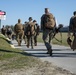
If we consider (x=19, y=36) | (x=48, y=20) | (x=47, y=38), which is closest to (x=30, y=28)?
(x=19, y=36)

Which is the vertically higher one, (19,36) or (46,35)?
(46,35)

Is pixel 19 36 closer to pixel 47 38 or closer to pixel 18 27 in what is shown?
pixel 18 27

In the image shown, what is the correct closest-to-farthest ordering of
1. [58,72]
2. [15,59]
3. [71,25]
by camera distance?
[58,72] → [15,59] → [71,25]

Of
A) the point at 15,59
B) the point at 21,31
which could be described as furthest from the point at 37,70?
the point at 21,31

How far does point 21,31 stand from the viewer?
2494cm

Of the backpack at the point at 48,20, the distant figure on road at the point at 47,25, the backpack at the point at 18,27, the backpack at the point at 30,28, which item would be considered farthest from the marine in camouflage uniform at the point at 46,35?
the backpack at the point at 18,27

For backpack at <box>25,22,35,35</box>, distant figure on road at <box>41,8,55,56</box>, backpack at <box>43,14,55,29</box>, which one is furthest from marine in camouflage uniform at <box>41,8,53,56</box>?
backpack at <box>25,22,35,35</box>

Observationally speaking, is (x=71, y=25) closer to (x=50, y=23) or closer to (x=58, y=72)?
(x=50, y=23)

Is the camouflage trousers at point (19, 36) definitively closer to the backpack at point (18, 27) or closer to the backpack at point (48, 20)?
the backpack at point (18, 27)

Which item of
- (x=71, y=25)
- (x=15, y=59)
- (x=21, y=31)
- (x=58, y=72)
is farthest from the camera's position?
(x=21, y=31)

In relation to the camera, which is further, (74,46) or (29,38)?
(29,38)

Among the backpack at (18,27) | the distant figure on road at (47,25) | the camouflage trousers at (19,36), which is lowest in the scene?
the camouflage trousers at (19,36)

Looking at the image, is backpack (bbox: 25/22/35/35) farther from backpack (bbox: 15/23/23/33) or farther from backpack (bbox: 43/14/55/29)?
backpack (bbox: 43/14/55/29)

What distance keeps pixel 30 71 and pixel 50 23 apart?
5.25 meters
